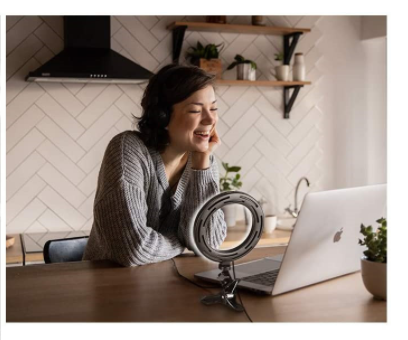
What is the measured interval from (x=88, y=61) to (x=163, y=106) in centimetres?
120

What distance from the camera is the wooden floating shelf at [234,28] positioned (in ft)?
11.1

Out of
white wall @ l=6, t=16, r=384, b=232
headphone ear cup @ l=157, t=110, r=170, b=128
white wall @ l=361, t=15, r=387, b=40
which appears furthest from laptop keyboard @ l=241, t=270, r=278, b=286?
white wall @ l=361, t=15, r=387, b=40

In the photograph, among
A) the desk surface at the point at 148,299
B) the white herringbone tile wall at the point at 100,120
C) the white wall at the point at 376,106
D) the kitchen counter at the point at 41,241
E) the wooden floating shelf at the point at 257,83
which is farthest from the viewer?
the white wall at the point at 376,106

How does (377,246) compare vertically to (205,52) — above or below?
below

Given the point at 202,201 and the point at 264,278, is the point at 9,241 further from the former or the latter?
the point at 264,278

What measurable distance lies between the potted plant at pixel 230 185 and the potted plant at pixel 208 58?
1.90 ft

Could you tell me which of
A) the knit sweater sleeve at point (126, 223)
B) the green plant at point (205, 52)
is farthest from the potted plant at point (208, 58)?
the knit sweater sleeve at point (126, 223)

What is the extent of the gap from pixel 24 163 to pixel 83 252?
1338mm

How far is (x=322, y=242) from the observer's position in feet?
4.62

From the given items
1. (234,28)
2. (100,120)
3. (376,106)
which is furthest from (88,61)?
(376,106)

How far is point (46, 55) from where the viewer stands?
3.27 metres

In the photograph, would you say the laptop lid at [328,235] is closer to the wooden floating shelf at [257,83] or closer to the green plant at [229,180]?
the green plant at [229,180]
